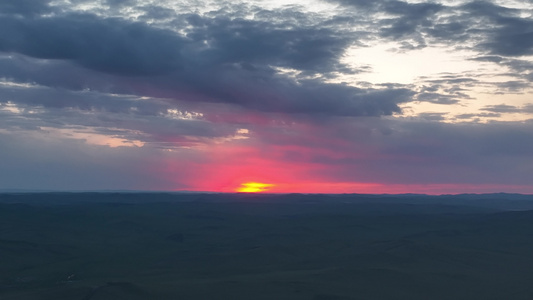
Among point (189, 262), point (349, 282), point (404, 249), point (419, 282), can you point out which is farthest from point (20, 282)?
point (404, 249)

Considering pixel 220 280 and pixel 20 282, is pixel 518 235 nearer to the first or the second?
pixel 220 280

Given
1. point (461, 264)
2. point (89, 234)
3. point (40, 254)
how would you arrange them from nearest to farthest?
point (461, 264)
point (40, 254)
point (89, 234)

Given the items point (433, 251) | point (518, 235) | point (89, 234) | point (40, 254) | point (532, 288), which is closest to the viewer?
point (532, 288)

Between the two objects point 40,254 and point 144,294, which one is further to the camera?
point 40,254

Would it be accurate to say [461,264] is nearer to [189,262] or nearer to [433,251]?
[433,251]

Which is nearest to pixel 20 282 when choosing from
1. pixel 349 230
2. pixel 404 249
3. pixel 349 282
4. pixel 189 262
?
→ pixel 189 262

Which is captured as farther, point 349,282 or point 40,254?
point 40,254
